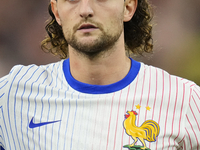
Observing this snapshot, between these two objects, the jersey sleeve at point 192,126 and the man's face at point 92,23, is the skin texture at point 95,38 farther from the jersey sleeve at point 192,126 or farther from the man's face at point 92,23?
the jersey sleeve at point 192,126

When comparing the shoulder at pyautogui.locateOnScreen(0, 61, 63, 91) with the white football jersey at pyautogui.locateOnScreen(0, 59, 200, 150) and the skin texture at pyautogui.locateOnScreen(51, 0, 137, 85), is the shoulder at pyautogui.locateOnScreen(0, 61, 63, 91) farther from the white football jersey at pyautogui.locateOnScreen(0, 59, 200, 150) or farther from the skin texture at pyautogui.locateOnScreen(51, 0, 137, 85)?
the skin texture at pyautogui.locateOnScreen(51, 0, 137, 85)

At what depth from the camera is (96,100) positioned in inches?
78.8

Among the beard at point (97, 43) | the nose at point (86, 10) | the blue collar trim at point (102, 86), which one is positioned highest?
the nose at point (86, 10)

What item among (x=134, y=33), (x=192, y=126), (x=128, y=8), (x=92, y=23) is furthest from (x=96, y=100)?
(x=134, y=33)

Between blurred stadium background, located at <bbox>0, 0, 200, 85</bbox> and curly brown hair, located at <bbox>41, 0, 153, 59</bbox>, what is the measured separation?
2.17 meters

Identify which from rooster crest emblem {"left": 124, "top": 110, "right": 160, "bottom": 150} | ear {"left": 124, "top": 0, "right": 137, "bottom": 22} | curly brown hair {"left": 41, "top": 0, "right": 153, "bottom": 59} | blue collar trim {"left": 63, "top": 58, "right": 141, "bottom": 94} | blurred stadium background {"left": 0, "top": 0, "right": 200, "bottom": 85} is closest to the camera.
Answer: rooster crest emblem {"left": 124, "top": 110, "right": 160, "bottom": 150}

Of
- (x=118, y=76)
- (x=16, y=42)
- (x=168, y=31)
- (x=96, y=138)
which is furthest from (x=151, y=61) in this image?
(x=96, y=138)

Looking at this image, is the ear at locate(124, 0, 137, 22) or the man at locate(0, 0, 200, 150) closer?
the man at locate(0, 0, 200, 150)

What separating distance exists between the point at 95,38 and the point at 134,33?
34.0 inches

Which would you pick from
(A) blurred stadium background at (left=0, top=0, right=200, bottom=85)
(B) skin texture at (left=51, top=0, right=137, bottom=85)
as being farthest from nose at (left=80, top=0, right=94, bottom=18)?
(A) blurred stadium background at (left=0, top=0, right=200, bottom=85)

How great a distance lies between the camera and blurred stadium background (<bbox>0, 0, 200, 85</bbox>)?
16.9ft

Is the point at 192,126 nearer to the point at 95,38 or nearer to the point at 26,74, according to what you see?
the point at 95,38

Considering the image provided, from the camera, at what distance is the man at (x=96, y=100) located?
Result: 192 centimetres

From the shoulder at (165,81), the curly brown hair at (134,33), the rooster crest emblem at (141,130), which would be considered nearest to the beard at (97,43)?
the shoulder at (165,81)
